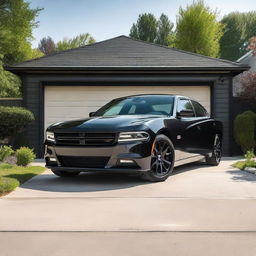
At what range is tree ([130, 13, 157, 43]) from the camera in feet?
188

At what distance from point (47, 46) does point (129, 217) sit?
6925 cm

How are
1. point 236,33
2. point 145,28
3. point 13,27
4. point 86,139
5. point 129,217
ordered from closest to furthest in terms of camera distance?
point 129,217 < point 86,139 < point 13,27 < point 236,33 < point 145,28

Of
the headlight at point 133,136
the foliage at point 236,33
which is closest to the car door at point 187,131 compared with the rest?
the headlight at point 133,136

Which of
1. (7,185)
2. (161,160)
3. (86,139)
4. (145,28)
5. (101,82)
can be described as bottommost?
(7,185)

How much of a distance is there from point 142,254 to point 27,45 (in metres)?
32.7

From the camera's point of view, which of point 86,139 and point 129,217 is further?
point 86,139

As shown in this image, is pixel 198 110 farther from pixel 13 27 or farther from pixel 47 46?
pixel 47 46

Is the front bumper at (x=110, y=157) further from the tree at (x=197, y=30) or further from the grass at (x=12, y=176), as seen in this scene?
the tree at (x=197, y=30)

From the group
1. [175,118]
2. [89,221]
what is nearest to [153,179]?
[175,118]

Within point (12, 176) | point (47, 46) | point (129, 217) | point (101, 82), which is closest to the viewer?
point (129, 217)

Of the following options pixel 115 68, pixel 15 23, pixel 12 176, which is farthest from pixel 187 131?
pixel 15 23

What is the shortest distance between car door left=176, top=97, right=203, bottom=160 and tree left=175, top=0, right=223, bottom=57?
32.7 m

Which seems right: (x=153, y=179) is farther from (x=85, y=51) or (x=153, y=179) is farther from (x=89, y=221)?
(x=85, y=51)

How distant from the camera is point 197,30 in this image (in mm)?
40062
